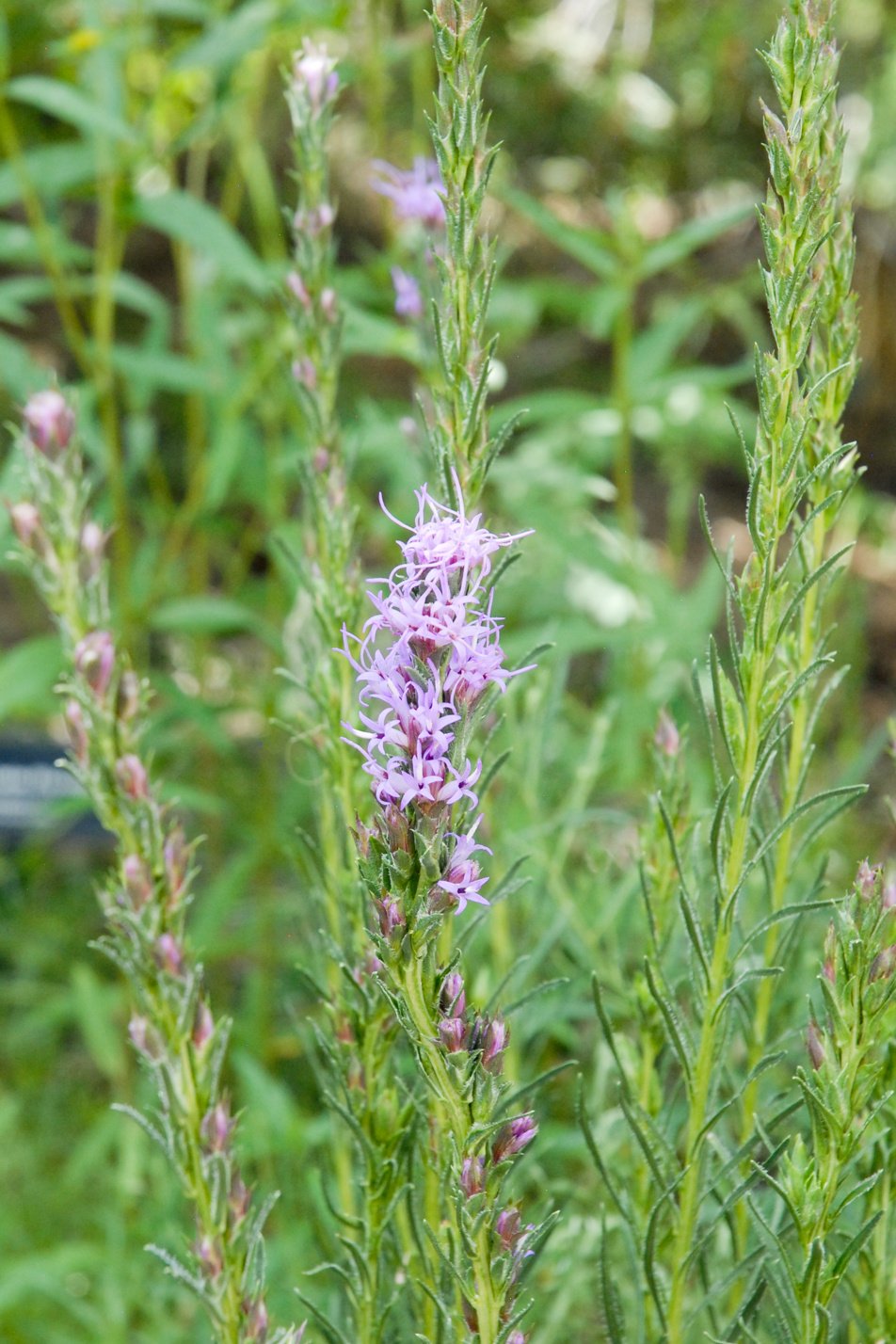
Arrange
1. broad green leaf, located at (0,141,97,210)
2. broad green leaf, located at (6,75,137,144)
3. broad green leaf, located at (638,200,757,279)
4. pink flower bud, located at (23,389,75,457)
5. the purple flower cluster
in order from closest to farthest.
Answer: the purple flower cluster < pink flower bud, located at (23,389,75,457) < broad green leaf, located at (6,75,137,144) < broad green leaf, located at (638,200,757,279) < broad green leaf, located at (0,141,97,210)

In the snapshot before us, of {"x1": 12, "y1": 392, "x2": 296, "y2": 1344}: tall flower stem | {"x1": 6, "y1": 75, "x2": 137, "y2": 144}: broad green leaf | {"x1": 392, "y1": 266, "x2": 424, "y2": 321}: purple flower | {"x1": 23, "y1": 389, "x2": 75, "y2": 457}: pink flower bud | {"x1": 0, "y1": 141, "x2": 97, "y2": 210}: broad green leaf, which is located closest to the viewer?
{"x1": 12, "y1": 392, "x2": 296, "y2": 1344}: tall flower stem

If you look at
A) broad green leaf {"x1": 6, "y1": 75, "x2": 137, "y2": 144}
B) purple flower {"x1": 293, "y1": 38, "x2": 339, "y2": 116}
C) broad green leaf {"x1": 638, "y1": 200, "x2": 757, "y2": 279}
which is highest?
broad green leaf {"x1": 6, "y1": 75, "x2": 137, "y2": 144}

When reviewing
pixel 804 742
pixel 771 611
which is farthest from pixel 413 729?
pixel 804 742

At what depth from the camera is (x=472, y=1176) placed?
26.3 inches

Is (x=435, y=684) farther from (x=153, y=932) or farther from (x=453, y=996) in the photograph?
(x=153, y=932)

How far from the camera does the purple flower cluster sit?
2.06 ft

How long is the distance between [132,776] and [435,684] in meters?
0.31

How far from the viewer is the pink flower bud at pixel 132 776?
34.6 inches

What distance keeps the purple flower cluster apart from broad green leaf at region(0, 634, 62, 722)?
3.49 feet

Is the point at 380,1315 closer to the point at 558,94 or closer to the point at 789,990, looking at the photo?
the point at 789,990

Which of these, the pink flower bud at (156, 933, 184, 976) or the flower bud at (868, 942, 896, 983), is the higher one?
the flower bud at (868, 942, 896, 983)

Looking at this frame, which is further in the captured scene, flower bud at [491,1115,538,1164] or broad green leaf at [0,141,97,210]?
broad green leaf at [0,141,97,210]

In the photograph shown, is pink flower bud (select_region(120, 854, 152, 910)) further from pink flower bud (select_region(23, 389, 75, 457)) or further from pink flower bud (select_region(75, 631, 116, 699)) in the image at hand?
pink flower bud (select_region(23, 389, 75, 457))

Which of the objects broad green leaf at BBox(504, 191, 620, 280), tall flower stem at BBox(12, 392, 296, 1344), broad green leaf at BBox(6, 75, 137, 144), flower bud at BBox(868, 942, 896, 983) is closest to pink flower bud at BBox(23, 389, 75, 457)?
tall flower stem at BBox(12, 392, 296, 1344)
